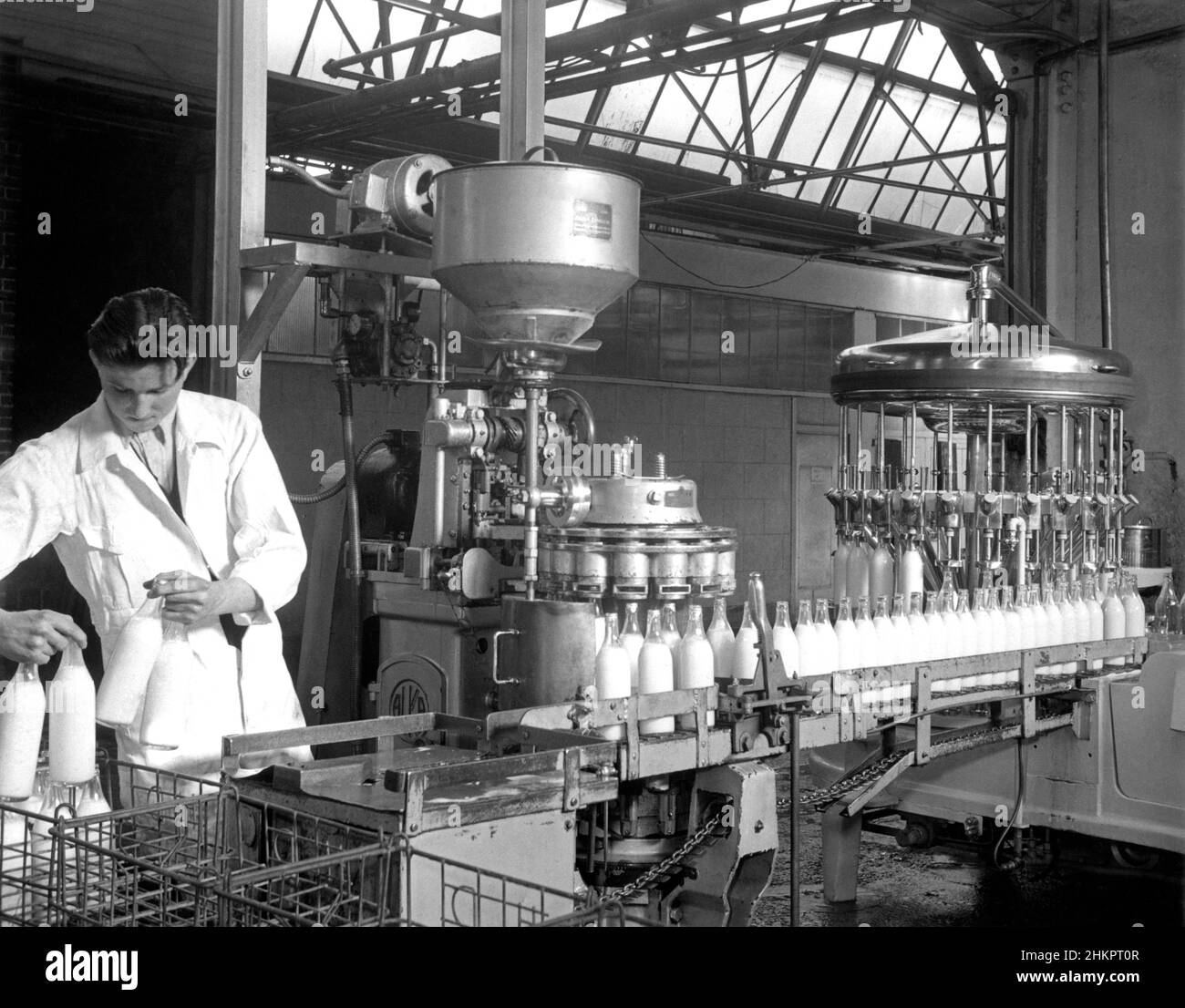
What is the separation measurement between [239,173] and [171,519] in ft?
3.64

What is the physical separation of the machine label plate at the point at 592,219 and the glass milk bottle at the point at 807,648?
100cm

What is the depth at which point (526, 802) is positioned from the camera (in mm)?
2221

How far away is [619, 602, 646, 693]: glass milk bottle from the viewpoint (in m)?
2.91

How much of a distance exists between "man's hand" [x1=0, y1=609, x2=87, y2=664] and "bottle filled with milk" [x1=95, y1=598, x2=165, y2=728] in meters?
0.16

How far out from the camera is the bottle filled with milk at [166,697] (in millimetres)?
2186

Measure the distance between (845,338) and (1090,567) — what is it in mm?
8532

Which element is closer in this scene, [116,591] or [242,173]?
[116,591]

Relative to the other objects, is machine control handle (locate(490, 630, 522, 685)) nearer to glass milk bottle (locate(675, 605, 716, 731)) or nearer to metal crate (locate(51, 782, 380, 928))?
glass milk bottle (locate(675, 605, 716, 731))

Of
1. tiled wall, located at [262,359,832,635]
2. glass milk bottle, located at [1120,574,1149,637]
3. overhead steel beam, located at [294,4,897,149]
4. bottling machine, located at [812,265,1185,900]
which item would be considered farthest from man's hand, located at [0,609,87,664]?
tiled wall, located at [262,359,832,635]

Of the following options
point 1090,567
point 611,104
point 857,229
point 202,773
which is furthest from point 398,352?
point 857,229

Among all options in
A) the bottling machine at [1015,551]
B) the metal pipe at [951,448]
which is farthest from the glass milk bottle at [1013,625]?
the metal pipe at [951,448]

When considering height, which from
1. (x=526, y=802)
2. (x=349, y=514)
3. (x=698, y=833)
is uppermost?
(x=349, y=514)

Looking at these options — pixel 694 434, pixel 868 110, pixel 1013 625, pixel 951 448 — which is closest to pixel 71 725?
pixel 1013 625

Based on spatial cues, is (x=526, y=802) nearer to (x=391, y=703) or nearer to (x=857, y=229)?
(x=391, y=703)
